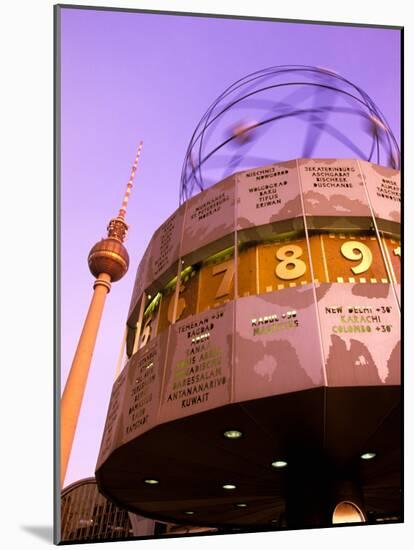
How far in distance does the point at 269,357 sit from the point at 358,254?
214 cm

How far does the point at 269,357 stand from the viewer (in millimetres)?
7758

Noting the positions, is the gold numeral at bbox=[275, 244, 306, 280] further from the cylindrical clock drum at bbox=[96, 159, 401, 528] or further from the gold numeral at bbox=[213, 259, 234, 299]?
the gold numeral at bbox=[213, 259, 234, 299]

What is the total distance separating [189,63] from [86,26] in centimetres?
150

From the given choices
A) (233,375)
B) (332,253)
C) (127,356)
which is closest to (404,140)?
(332,253)

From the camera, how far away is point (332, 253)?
9.02 meters

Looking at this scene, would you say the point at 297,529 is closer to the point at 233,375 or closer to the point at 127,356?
the point at 233,375

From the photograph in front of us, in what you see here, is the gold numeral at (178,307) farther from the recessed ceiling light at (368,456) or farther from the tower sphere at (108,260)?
the recessed ceiling light at (368,456)

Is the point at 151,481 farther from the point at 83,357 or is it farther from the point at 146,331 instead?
the point at 146,331

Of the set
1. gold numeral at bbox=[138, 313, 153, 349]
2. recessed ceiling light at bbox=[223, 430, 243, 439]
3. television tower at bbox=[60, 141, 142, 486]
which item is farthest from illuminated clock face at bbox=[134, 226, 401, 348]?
recessed ceiling light at bbox=[223, 430, 243, 439]

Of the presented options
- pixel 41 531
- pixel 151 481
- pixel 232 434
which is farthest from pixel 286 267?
pixel 41 531

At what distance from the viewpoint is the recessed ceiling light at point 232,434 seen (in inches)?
323

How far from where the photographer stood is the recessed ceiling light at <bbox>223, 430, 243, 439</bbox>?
8.20 m

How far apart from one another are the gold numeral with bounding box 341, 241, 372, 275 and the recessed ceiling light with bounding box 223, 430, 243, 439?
2.49 metres

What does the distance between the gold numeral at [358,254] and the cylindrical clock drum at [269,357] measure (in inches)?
0.8
